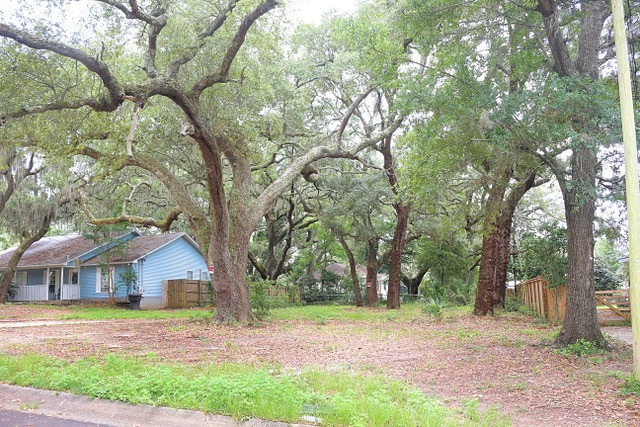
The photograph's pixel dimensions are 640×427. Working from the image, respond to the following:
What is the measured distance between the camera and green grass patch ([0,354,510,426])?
4.85 m

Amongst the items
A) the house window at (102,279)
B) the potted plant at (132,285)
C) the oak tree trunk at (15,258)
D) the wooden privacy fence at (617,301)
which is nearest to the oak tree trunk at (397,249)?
the wooden privacy fence at (617,301)

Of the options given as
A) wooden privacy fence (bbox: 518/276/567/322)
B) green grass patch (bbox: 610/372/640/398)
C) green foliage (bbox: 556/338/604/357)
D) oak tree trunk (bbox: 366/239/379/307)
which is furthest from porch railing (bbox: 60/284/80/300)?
green grass patch (bbox: 610/372/640/398)

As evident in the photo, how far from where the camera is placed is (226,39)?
1436 cm

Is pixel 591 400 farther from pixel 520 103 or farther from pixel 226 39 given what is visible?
pixel 226 39

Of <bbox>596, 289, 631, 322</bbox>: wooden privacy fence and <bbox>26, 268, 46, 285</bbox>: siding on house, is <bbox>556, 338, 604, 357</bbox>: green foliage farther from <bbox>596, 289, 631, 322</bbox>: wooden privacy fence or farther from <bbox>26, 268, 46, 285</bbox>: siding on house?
<bbox>26, 268, 46, 285</bbox>: siding on house

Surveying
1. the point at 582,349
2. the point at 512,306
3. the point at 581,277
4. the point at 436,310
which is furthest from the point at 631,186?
the point at 512,306

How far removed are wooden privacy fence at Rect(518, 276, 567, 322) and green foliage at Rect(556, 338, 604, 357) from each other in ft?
14.3

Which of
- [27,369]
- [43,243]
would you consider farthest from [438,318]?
[43,243]

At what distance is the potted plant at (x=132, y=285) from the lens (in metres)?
27.0

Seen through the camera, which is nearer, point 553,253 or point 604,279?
point 553,253

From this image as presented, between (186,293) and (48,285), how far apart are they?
328 inches

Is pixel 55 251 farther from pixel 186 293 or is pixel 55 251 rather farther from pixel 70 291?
pixel 186 293

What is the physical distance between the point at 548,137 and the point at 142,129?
470 inches

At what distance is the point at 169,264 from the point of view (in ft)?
103
